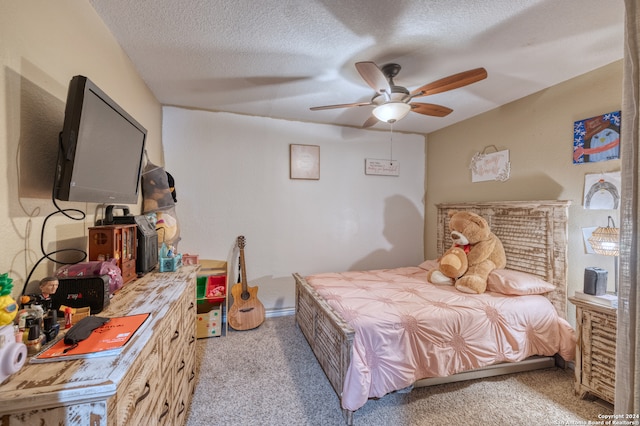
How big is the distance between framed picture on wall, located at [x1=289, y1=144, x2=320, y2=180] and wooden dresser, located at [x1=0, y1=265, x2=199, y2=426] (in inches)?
84.8

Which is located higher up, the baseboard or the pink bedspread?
A: the pink bedspread

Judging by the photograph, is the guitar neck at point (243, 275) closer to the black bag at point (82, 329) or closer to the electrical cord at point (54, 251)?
the electrical cord at point (54, 251)

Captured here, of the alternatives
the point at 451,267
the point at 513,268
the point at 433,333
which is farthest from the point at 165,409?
the point at 513,268

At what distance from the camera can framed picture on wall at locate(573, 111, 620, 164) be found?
1.92 meters

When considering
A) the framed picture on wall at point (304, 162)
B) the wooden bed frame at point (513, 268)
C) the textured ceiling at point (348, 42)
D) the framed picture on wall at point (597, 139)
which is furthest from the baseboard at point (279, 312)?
the framed picture on wall at point (597, 139)

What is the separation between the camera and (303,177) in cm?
328

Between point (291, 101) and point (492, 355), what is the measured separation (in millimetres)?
2823

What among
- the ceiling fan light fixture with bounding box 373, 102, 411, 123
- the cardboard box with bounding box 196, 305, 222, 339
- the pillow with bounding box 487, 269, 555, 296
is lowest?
the cardboard box with bounding box 196, 305, 222, 339

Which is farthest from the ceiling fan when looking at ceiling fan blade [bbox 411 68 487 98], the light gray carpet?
the light gray carpet

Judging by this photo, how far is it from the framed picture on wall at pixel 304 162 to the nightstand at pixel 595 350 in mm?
2675

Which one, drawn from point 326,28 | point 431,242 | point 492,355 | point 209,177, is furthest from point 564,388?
point 209,177

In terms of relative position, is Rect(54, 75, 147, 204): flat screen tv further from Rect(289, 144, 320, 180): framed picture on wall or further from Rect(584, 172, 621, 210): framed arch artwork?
Rect(584, 172, 621, 210): framed arch artwork

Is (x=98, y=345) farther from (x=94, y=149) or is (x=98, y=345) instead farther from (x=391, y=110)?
(x=391, y=110)

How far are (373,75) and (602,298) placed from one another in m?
2.14
